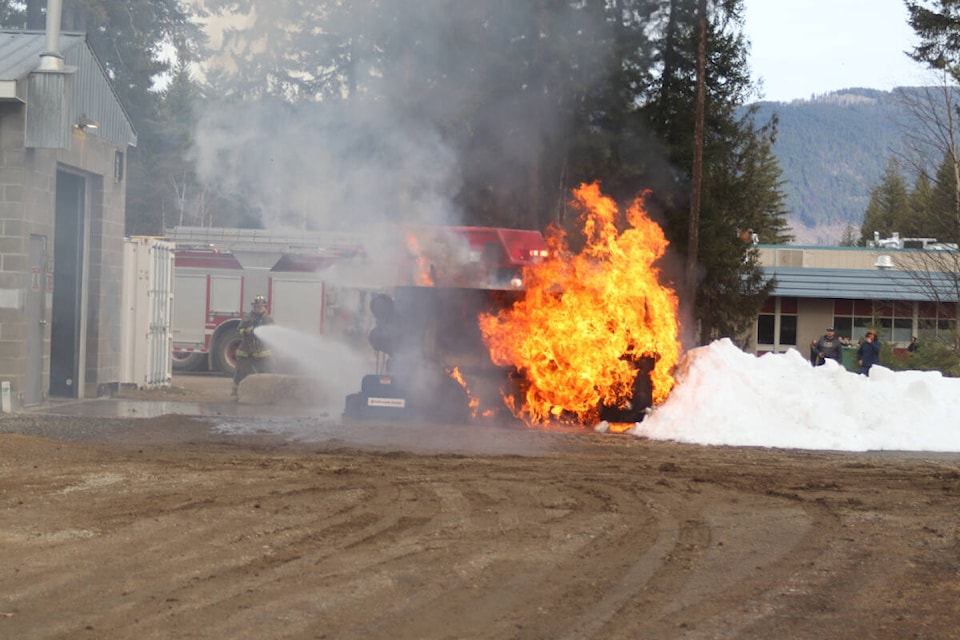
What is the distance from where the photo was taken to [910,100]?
24.9 m

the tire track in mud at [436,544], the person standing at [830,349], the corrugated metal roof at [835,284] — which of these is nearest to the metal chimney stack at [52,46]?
the tire track in mud at [436,544]

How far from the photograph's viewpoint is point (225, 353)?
1002 inches

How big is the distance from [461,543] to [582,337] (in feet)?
28.3

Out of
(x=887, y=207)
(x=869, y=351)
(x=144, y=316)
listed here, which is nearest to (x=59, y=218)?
(x=144, y=316)

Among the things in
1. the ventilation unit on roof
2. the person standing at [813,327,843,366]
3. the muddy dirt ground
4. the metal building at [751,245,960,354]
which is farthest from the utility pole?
the muddy dirt ground

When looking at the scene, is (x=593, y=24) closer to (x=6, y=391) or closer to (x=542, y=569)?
(x=6, y=391)

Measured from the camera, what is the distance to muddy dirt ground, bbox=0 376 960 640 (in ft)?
18.4

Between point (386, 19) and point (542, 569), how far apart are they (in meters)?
12.8

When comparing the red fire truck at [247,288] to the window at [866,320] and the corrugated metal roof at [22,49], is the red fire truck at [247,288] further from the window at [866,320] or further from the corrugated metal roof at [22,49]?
the window at [866,320]

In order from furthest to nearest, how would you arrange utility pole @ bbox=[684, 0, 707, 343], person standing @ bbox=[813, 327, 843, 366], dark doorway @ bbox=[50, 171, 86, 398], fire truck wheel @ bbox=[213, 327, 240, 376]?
utility pole @ bbox=[684, 0, 707, 343] < fire truck wheel @ bbox=[213, 327, 240, 376] < person standing @ bbox=[813, 327, 843, 366] < dark doorway @ bbox=[50, 171, 86, 398]

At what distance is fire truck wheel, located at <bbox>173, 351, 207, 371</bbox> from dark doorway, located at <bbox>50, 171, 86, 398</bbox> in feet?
27.2

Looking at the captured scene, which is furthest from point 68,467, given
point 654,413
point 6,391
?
point 654,413

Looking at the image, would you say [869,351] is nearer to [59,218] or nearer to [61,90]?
[59,218]

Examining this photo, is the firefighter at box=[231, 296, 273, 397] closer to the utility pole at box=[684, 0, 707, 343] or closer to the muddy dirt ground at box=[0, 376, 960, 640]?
the muddy dirt ground at box=[0, 376, 960, 640]
